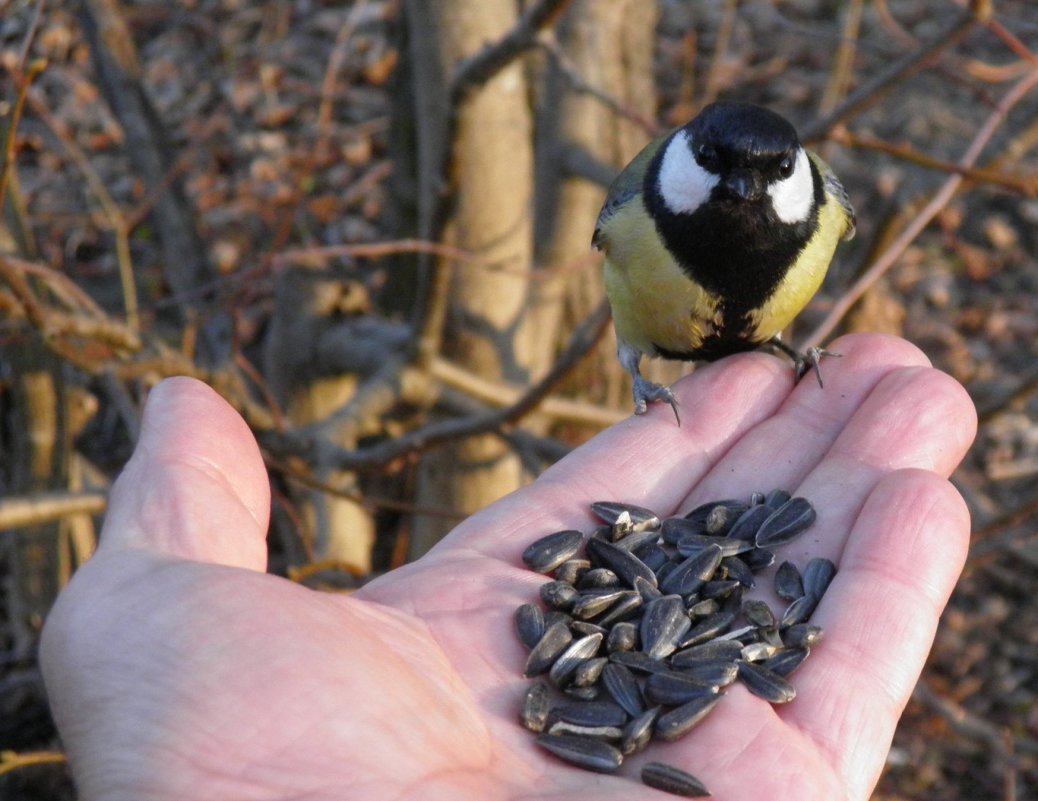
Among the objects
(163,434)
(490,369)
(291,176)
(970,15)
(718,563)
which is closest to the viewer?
A: (163,434)

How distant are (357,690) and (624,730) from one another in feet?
1.78

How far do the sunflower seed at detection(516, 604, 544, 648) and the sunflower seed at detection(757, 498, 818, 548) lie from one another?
0.56m

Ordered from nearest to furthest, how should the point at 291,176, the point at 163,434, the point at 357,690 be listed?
the point at 357,690 < the point at 163,434 < the point at 291,176

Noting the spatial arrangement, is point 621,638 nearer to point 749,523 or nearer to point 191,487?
point 749,523

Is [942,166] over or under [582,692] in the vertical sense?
over

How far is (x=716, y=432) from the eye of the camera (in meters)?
2.93

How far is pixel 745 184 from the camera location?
277 centimetres

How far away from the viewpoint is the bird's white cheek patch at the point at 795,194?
2.87m

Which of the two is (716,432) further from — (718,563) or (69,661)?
(69,661)

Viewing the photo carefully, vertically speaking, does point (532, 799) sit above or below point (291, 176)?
above

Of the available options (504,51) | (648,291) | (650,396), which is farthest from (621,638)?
(504,51)

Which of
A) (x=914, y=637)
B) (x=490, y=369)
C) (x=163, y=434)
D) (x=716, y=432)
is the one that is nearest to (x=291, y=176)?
(x=490, y=369)

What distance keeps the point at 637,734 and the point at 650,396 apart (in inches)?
46.3

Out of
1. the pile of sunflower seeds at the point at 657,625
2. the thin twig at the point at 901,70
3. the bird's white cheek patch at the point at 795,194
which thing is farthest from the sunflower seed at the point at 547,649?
the thin twig at the point at 901,70
